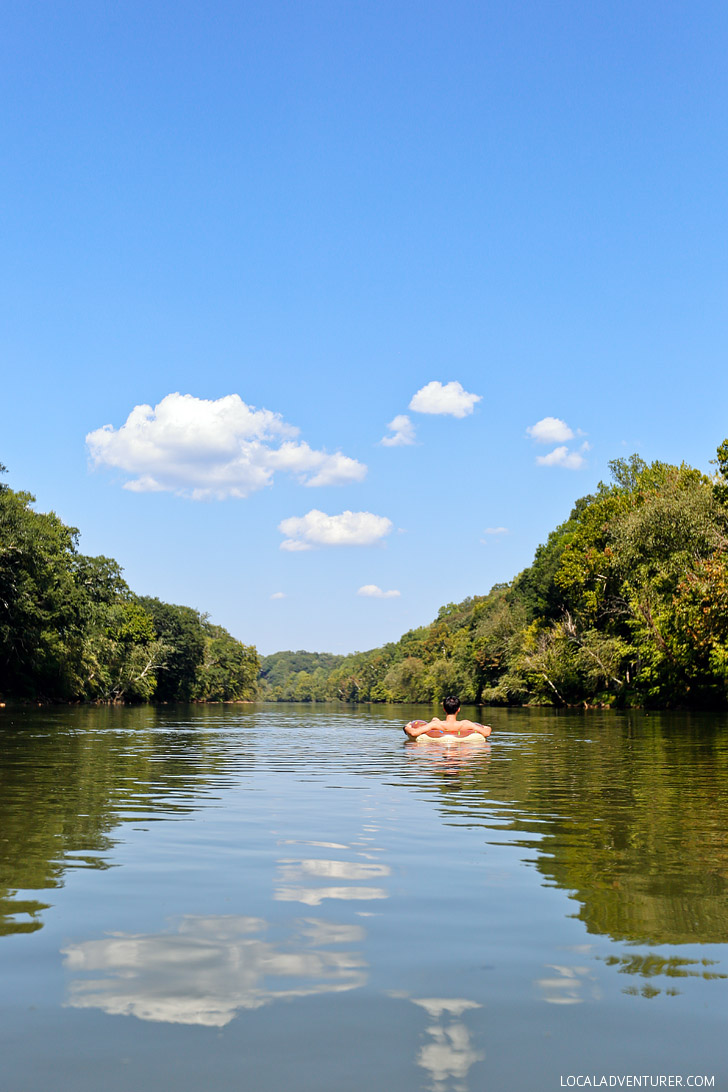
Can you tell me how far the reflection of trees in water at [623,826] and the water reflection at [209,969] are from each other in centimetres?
158

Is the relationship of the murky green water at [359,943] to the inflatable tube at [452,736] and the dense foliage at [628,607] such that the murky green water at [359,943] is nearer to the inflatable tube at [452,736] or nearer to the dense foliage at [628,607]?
the inflatable tube at [452,736]

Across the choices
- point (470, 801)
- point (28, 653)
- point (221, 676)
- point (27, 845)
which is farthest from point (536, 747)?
point (221, 676)

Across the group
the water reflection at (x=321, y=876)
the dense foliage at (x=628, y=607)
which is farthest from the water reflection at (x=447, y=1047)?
the dense foliage at (x=628, y=607)

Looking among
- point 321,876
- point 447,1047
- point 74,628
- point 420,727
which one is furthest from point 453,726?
point 74,628

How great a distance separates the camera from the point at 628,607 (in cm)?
6038

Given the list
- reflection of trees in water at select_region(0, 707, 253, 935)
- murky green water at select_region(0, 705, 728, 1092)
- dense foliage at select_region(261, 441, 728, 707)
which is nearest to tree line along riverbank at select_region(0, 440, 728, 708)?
dense foliage at select_region(261, 441, 728, 707)

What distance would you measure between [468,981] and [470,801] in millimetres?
7313

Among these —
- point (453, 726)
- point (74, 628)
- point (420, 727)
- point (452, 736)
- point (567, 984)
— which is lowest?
point (452, 736)

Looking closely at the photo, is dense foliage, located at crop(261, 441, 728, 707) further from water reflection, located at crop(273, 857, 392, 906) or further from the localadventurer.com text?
the localadventurer.com text

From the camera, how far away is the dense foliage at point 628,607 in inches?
1833

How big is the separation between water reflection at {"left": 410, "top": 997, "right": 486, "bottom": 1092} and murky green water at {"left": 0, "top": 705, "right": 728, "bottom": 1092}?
11 millimetres

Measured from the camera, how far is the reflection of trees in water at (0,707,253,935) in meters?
6.46

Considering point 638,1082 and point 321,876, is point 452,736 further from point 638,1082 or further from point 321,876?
point 638,1082

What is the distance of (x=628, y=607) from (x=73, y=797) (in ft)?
177
